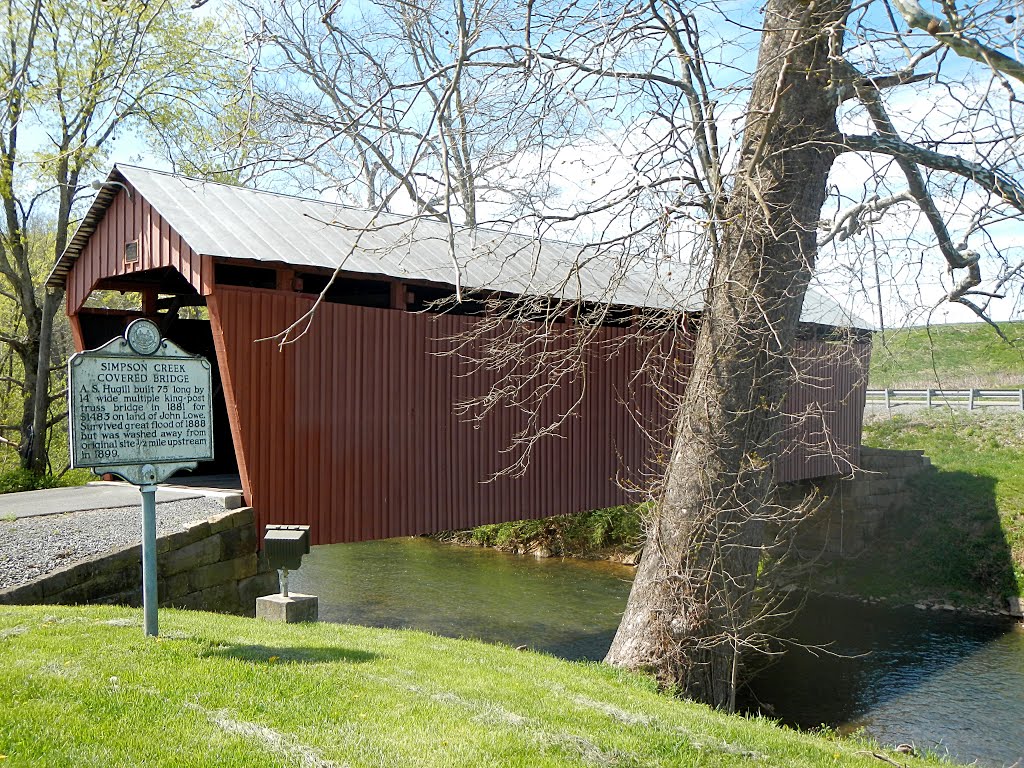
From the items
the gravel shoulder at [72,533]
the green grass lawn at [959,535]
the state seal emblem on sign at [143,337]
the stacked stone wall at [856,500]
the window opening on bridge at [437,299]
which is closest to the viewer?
the state seal emblem on sign at [143,337]

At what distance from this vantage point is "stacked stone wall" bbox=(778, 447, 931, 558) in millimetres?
17359

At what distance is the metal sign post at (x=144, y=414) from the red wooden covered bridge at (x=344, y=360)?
2.21 meters

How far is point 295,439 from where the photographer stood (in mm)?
8203

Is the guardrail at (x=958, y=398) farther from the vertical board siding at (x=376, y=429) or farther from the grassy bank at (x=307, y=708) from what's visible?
the grassy bank at (x=307, y=708)

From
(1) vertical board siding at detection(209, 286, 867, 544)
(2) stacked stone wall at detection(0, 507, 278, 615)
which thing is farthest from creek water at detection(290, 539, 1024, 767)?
(2) stacked stone wall at detection(0, 507, 278, 615)

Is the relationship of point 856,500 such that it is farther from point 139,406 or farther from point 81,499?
point 139,406

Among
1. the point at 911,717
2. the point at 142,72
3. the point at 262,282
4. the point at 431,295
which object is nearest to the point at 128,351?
the point at 431,295

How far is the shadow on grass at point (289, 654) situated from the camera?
4.58 m

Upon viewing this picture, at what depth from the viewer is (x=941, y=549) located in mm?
16234

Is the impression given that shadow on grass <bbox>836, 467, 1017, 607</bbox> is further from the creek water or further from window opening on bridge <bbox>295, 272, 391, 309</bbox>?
window opening on bridge <bbox>295, 272, 391, 309</bbox>

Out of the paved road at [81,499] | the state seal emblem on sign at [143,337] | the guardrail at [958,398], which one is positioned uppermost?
the state seal emblem on sign at [143,337]

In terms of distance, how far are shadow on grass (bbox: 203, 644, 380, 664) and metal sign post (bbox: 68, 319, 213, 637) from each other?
0.49 meters

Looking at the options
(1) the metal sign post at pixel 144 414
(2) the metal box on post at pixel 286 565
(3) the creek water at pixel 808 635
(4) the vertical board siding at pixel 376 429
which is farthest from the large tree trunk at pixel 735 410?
(1) the metal sign post at pixel 144 414

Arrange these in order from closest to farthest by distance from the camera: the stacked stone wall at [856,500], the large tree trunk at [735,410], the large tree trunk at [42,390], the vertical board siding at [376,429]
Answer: the large tree trunk at [735,410]
the vertical board siding at [376,429]
the large tree trunk at [42,390]
the stacked stone wall at [856,500]
